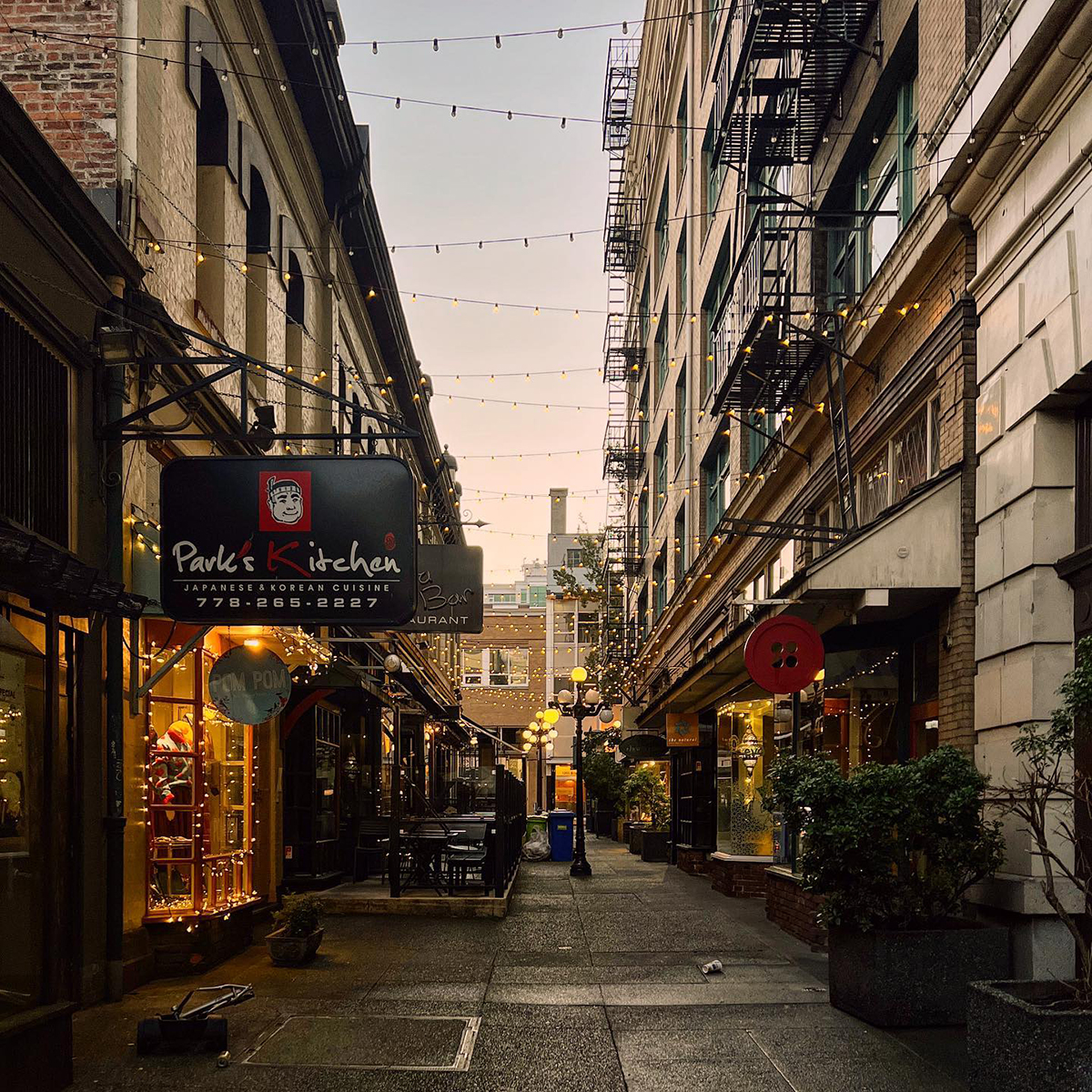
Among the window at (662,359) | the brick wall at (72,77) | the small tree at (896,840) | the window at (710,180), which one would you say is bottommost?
the small tree at (896,840)

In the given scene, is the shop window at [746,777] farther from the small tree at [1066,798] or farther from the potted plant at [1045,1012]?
the potted plant at [1045,1012]

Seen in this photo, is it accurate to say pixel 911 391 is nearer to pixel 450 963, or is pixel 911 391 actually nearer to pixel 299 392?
pixel 450 963

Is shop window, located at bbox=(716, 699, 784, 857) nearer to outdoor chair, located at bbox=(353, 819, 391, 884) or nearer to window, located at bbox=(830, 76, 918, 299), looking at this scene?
outdoor chair, located at bbox=(353, 819, 391, 884)

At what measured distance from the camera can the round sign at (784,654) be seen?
509 inches

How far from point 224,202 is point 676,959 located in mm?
9285

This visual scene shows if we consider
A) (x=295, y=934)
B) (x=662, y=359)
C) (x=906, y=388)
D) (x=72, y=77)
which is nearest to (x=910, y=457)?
(x=906, y=388)

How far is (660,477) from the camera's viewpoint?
42.5 metres

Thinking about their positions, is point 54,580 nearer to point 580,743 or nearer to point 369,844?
point 369,844

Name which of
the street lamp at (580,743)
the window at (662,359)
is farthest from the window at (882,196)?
the window at (662,359)

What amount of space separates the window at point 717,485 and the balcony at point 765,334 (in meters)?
7.79

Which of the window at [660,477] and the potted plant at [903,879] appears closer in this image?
the potted plant at [903,879]

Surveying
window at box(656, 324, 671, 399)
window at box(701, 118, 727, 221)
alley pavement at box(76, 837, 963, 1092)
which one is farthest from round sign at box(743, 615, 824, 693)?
window at box(656, 324, 671, 399)

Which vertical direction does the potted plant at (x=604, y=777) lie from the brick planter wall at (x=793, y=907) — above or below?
below

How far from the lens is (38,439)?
33.6 feet
